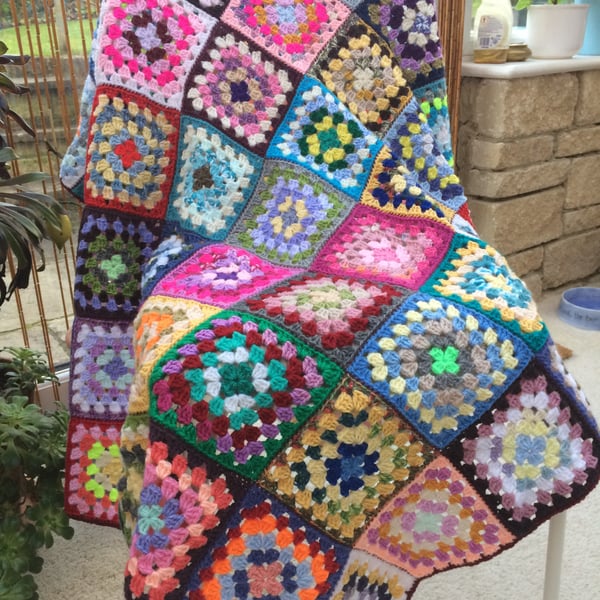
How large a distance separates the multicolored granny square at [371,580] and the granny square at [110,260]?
47cm

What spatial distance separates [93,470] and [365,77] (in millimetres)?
721

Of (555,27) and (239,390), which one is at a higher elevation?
(555,27)

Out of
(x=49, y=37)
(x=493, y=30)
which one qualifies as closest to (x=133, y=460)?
(x=49, y=37)

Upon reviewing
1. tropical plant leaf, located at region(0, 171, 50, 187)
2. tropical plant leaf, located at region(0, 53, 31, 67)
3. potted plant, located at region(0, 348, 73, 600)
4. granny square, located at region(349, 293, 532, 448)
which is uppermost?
tropical plant leaf, located at region(0, 53, 31, 67)

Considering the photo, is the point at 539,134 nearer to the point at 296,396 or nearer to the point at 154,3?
the point at 154,3

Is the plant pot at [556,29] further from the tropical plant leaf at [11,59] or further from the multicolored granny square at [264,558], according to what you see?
the multicolored granny square at [264,558]

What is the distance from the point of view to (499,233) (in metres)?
2.07

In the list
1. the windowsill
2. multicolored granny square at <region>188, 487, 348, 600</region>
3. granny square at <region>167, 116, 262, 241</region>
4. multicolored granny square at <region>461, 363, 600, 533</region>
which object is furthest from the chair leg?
the windowsill

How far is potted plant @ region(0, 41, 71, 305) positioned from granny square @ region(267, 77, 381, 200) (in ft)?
1.25

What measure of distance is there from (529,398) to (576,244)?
68.5 inches

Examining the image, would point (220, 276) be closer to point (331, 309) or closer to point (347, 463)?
point (331, 309)

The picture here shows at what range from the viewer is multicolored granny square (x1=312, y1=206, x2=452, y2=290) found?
0.90 m

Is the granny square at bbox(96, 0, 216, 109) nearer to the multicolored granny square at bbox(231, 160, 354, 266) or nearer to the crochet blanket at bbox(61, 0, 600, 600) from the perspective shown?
the crochet blanket at bbox(61, 0, 600, 600)

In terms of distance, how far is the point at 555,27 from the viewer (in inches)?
79.8
